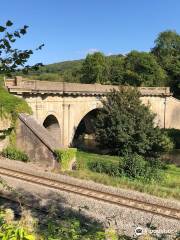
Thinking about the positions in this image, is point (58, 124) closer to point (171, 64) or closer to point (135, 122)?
point (135, 122)

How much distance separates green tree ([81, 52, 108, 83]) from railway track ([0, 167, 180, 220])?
4862cm

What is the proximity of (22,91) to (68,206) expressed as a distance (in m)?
13.2

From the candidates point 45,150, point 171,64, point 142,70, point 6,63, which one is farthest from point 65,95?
point 171,64

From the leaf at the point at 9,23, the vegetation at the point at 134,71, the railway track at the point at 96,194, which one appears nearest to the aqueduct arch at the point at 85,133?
the vegetation at the point at 134,71

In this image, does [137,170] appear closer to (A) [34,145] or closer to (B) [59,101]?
(A) [34,145]

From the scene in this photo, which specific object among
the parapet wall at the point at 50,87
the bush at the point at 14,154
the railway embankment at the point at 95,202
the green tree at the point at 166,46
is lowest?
the railway embankment at the point at 95,202

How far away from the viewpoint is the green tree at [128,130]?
2702cm

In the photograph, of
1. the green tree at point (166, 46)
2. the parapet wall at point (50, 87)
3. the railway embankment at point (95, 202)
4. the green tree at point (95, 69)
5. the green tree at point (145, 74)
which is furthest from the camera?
the green tree at point (166, 46)

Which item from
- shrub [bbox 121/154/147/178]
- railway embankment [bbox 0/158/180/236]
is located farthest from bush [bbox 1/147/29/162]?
shrub [bbox 121/154/147/178]

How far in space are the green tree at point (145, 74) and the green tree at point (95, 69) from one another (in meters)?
4.82

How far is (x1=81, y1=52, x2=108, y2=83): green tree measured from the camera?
65.8 meters

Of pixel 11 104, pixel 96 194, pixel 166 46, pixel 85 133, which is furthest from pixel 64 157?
pixel 166 46

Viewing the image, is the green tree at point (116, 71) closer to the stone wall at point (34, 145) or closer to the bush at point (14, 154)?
the stone wall at point (34, 145)

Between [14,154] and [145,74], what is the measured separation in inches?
1788
